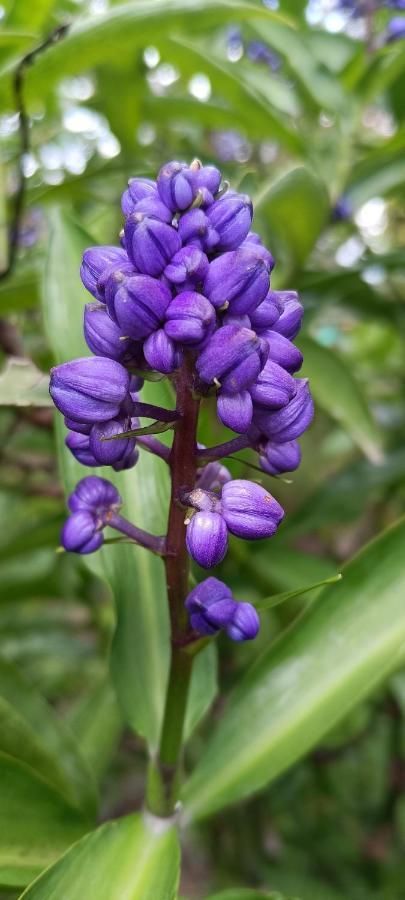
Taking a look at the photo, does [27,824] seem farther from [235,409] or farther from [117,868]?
[235,409]

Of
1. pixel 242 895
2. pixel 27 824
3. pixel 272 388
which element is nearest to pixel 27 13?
pixel 272 388

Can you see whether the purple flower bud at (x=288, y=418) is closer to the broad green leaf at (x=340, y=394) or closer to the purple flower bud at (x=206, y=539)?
the purple flower bud at (x=206, y=539)

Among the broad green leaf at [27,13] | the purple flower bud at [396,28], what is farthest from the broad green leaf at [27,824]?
the purple flower bud at [396,28]

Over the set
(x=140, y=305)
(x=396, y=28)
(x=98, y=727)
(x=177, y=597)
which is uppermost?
(x=140, y=305)

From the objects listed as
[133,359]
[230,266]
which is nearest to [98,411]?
[133,359]

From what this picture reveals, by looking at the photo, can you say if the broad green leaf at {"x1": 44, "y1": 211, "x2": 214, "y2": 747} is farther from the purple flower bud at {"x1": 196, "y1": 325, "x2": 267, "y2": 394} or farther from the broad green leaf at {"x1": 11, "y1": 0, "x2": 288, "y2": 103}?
the broad green leaf at {"x1": 11, "y1": 0, "x2": 288, "y2": 103}

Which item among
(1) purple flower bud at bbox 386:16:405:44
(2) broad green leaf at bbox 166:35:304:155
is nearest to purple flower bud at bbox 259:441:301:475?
(2) broad green leaf at bbox 166:35:304:155

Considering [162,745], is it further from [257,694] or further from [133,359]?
[133,359]
